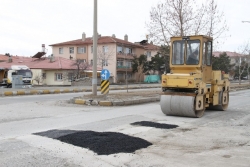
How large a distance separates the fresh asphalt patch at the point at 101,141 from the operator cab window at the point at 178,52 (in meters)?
5.74

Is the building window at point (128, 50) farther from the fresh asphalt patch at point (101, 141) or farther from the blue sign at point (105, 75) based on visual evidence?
the fresh asphalt patch at point (101, 141)

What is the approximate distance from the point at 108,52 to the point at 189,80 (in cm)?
5080

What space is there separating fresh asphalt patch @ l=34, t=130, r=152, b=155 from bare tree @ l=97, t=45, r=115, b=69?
52640 mm

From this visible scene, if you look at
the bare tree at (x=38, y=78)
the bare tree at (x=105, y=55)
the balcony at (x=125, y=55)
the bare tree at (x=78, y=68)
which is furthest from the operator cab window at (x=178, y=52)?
the balcony at (x=125, y=55)

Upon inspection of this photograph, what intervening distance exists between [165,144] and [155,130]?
173cm

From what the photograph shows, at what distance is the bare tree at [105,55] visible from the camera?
201 ft

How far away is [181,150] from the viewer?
6.99 m

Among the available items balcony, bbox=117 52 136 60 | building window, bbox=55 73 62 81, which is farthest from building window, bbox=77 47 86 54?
building window, bbox=55 73 62 81

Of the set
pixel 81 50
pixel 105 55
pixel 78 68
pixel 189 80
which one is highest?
pixel 81 50

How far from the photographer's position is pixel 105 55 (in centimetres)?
6181

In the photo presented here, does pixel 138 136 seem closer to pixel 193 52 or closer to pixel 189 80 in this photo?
pixel 189 80

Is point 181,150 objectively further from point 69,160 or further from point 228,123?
point 228,123

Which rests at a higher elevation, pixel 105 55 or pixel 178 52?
pixel 105 55

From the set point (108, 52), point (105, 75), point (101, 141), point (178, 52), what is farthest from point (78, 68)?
point (101, 141)
